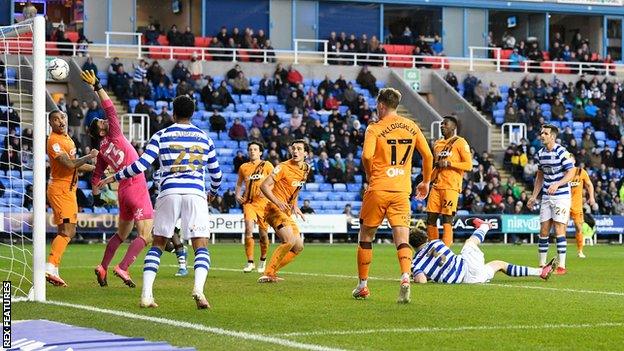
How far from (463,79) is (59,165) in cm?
3325

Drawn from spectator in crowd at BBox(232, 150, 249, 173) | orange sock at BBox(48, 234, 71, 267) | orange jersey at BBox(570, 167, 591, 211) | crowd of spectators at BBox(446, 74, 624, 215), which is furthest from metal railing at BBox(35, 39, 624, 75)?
orange sock at BBox(48, 234, 71, 267)

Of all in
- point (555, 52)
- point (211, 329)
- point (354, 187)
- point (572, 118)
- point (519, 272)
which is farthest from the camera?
point (555, 52)

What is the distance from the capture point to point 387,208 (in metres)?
14.1

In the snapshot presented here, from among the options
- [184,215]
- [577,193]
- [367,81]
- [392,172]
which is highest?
[367,81]

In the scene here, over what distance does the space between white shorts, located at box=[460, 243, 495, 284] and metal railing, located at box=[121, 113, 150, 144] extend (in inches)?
860

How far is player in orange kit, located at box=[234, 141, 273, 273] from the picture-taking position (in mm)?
20609

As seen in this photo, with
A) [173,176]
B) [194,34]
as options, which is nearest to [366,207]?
[173,176]

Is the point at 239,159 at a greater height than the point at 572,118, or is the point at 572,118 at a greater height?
the point at 572,118

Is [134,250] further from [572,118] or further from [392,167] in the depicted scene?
[572,118]

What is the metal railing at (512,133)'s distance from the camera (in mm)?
44719

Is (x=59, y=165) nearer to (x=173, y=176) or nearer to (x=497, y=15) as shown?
(x=173, y=176)

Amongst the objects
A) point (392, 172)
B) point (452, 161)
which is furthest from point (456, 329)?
point (452, 161)

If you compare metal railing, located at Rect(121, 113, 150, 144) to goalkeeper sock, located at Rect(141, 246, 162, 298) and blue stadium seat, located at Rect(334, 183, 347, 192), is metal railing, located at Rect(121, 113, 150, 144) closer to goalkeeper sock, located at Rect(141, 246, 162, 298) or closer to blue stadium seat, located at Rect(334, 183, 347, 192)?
blue stadium seat, located at Rect(334, 183, 347, 192)

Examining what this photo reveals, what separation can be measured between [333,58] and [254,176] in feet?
89.8
